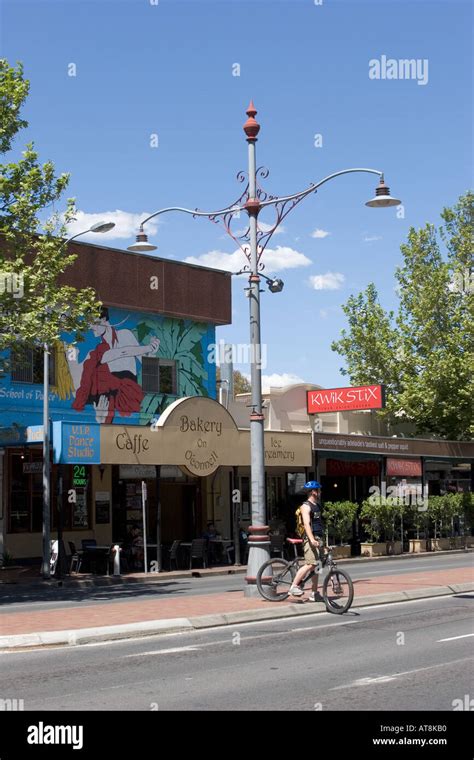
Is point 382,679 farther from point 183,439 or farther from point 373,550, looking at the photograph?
point 373,550

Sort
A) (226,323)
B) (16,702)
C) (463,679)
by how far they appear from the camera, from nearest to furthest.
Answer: (16,702) → (463,679) → (226,323)

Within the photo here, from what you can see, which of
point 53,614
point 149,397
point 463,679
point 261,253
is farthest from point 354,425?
point 463,679

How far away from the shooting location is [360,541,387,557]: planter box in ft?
115

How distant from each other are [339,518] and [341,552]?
1.49 meters

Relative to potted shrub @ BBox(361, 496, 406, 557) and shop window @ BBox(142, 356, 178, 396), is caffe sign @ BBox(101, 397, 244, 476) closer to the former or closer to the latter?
shop window @ BBox(142, 356, 178, 396)

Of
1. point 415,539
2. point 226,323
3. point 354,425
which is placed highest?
point 226,323

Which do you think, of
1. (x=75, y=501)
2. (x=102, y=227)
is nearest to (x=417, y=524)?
(x=75, y=501)

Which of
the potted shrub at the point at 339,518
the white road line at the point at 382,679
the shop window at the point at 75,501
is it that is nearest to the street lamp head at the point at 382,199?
the white road line at the point at 382,679

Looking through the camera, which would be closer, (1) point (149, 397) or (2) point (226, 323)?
(1) point (149, 397)

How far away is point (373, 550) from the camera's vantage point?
3503 cm

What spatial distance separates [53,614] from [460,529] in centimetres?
2767

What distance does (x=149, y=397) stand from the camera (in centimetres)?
3325

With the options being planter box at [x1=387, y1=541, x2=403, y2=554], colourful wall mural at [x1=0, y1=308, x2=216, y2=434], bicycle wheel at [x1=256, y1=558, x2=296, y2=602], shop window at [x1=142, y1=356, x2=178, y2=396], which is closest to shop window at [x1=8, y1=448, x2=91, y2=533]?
colourful wall mural at [x1=0, y1=308, x2=216, y2=434]
